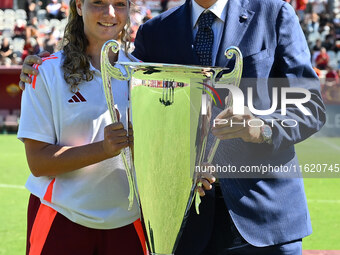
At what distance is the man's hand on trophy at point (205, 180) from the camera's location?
2.02 metres

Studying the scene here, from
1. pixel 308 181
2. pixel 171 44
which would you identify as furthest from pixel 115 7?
pixel 308 181

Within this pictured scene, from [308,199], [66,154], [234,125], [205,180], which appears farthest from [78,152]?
[308,199]

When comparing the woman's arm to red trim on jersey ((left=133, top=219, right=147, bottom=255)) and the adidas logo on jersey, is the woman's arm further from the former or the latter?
red trim on jersey ((left=133, top=219, right=147, bottom=255))

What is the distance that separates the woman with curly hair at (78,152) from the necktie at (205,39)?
0.26 metres

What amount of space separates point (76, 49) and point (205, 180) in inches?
24.8

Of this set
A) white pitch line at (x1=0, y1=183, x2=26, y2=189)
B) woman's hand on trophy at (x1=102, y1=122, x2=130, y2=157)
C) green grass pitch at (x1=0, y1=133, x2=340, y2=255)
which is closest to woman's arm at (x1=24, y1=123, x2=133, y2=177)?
woman's hand on trophy at (x1=102, y1=122, x2=130, y2=157)

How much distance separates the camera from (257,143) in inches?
84.7

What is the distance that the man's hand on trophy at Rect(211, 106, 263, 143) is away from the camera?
75.5 inches

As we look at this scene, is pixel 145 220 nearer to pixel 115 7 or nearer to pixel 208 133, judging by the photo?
pixel 208 133

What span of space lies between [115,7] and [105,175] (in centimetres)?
57

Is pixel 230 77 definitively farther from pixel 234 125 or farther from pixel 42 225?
pixel 42 225

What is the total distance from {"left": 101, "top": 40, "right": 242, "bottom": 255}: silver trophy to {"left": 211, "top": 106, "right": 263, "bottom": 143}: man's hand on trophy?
0.23 feet

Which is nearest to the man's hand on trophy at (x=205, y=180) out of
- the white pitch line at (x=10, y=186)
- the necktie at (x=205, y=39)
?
the necktie at (x=205, y=39)

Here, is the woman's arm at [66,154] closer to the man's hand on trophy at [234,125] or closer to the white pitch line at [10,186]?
the man's hand on trophy at [234,125]
